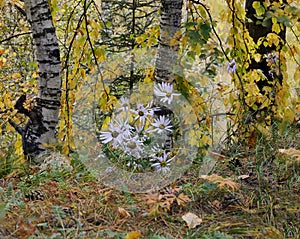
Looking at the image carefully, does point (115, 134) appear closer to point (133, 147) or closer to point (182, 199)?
point (133, 147)

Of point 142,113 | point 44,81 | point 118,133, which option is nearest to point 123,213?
point 118,133

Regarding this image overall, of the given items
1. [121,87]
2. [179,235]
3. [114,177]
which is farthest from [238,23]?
[121,87]

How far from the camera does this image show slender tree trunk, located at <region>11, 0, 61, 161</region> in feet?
8.40

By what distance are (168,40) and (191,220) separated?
1351 millimetres

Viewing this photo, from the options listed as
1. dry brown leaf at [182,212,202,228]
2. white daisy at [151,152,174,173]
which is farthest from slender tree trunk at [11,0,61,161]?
dry brown leaf at [182,212,202,228]

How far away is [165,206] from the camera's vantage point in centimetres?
162

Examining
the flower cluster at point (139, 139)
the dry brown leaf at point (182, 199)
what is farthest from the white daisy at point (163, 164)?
the dry brown leaf at point (182, 199)

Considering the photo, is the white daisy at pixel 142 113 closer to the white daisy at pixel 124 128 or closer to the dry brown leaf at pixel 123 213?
the white daisy at pixel 124 128

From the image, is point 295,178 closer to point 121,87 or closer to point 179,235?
point 179,235

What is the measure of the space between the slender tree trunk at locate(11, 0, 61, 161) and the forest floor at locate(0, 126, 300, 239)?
0.52 m

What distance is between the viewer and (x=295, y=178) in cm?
196

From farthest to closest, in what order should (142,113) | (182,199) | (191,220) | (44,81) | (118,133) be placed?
(44,81), (142,113), (118,133), (182,199), (191,220)

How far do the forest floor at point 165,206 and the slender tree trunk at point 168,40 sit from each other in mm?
711

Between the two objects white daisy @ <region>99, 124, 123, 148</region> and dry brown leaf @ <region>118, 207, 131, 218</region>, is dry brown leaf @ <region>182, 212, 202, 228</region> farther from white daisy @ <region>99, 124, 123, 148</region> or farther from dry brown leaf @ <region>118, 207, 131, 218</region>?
white daisy @ <region>99, 124, 123, 148</region>
